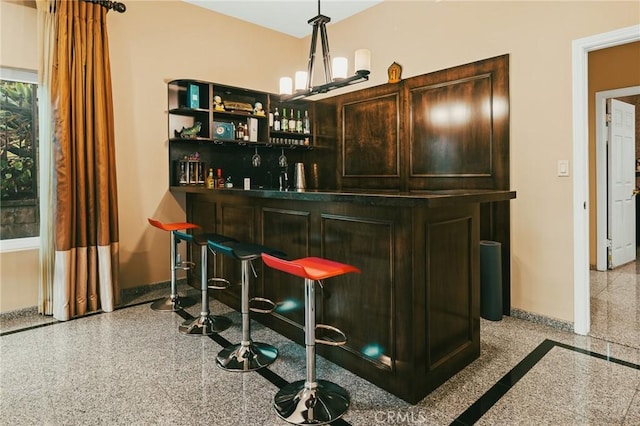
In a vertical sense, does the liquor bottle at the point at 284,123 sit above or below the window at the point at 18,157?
above

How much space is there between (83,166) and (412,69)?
3.36 m

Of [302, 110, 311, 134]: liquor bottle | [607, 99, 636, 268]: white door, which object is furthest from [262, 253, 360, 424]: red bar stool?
[607, 99, 636, 268]: white door

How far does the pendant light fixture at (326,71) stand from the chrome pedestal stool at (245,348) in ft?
4.92

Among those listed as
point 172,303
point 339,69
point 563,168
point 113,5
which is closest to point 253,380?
point 172,303

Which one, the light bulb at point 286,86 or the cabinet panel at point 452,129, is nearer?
the cabinet panel at point 452,129

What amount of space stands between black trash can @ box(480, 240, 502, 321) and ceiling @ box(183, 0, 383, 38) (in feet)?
10.1

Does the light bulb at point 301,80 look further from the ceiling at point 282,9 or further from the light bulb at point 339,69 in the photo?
the ceiling at point 282,9

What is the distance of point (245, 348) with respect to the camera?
2510 millimetres

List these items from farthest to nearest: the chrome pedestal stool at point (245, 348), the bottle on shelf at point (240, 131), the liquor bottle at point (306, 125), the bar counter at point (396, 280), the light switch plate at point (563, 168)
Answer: the liquor bottle at point (306, 125) → the bottle on shelf at point (240, 131) → the light switch plate at point (563, 168) → the chrome pedestal stool at point (245, 348) → the bar counter at point (396, 280)

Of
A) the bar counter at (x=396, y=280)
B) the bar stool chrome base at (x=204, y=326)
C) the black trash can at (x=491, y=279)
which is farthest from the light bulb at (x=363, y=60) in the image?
the bar stool chrome base at (x=204, y=326)

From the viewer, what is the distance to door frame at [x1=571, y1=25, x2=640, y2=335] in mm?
2869

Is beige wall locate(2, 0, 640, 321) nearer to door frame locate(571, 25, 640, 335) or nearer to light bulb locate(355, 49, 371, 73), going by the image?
door frame locate(571, 25, 640, 335)

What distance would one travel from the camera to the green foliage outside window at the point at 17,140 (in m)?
3.41

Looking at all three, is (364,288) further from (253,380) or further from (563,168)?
(563,168)
